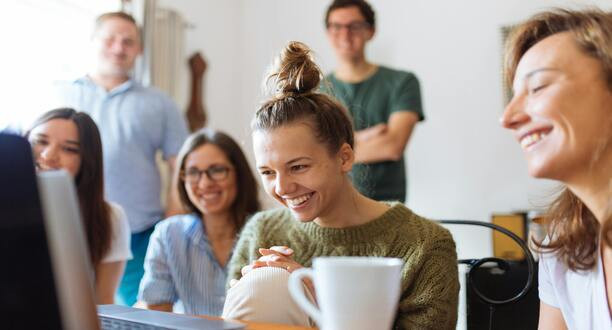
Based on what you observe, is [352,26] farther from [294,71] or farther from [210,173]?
[294,71]

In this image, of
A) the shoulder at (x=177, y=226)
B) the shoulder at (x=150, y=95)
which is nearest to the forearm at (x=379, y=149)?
the shoulder at (x=177, y=226)

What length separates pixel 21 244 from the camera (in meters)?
0.57

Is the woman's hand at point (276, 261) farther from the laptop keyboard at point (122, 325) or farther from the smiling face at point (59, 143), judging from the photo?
the smiling face at point (59, 143)

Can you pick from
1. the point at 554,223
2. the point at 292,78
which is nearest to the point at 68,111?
the point at 292,78

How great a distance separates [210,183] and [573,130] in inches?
53.0

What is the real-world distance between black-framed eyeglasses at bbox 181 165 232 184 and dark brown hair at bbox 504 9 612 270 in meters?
1.18

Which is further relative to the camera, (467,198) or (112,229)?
(467,198)

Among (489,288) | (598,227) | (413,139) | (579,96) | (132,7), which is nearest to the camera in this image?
(579,96)

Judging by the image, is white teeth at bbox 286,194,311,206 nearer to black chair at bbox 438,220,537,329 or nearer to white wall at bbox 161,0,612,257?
black chair at bbox 438,220,537,329

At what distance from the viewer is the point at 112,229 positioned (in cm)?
191

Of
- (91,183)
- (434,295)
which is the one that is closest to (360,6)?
(91,183)

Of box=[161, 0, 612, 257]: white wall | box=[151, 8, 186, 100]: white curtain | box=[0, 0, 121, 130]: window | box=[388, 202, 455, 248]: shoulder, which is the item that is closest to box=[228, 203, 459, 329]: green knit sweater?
box=[388, 202, 455, 248]: shoulder

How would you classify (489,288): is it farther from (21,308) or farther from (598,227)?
(21,308)

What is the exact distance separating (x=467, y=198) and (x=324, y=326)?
296 cm
